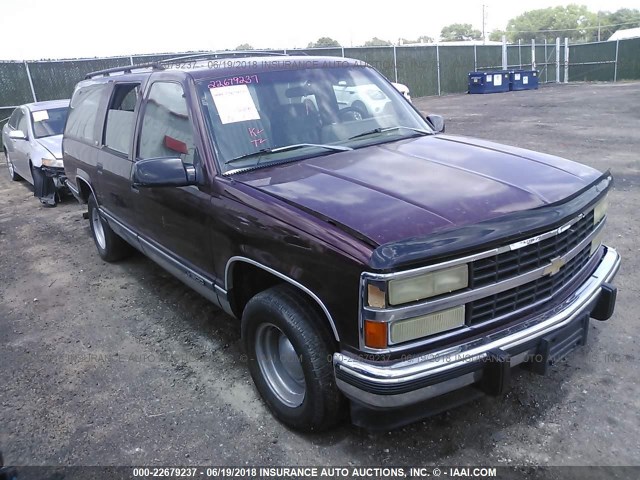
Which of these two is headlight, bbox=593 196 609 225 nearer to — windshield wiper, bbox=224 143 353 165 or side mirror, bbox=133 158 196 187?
windshield wiper, bbox=224 143 353 165

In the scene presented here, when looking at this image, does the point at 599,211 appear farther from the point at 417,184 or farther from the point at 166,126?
the point at 166,126

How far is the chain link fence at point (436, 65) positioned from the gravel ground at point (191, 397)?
42.0ft

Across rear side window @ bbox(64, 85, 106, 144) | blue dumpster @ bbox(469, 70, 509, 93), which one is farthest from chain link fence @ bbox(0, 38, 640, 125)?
rear side window @ bbox(64, 85, 106, 144)

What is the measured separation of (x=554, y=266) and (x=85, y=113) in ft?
15.6

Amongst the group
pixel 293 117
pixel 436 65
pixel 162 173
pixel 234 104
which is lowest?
pixel 436 65

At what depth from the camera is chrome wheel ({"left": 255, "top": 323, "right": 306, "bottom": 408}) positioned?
9.41ft

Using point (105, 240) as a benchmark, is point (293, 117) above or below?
above

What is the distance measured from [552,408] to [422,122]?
2.22 metres

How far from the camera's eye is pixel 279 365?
300 cm

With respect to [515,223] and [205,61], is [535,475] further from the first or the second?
[205,61]

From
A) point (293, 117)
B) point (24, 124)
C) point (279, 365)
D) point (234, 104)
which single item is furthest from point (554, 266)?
point (24, 124)

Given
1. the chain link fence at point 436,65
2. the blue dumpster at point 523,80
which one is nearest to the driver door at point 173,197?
the chain link fence at point 436,65

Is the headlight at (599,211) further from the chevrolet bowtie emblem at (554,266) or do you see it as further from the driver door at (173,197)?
the driver door at (173,197)

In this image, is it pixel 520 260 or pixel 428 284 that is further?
pixel 520 260
